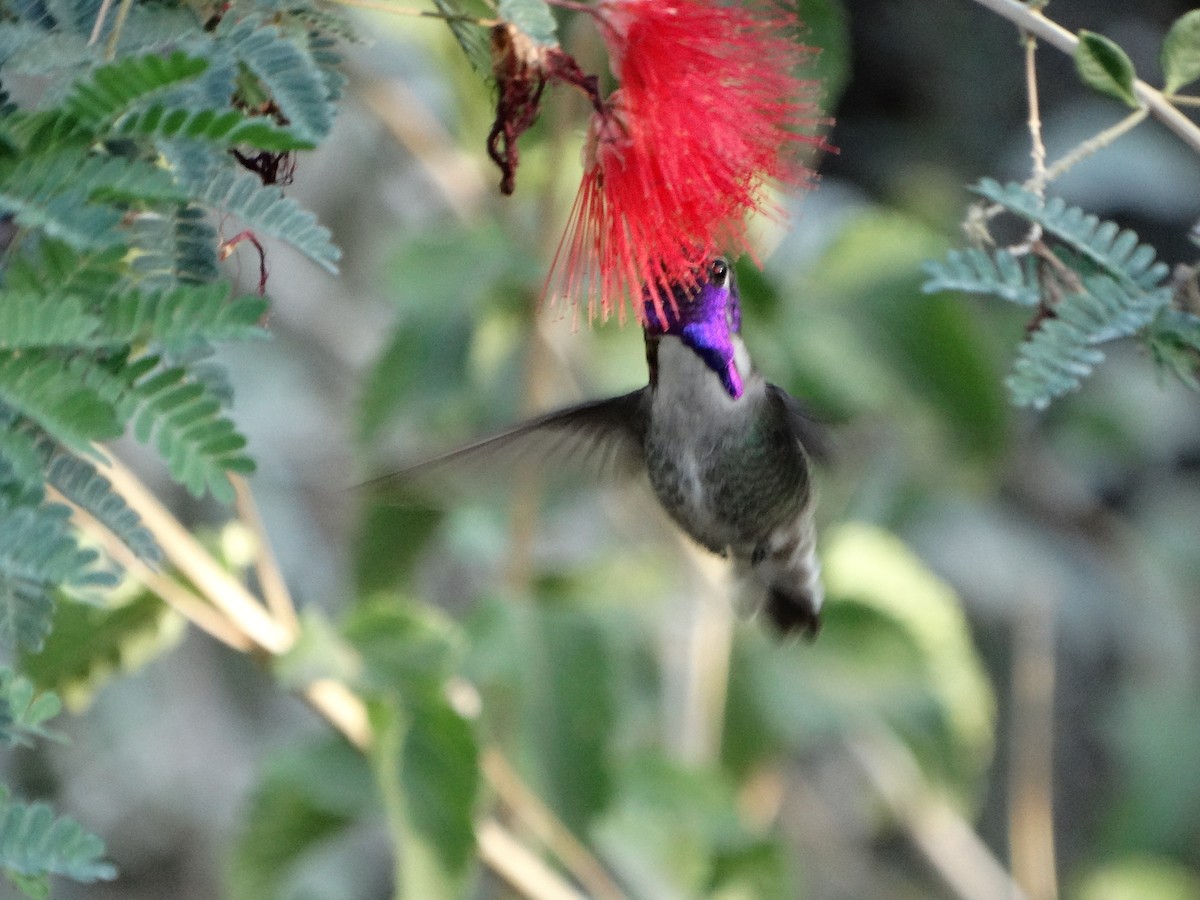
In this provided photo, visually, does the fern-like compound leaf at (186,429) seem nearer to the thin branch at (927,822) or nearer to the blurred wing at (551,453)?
the blurred wing at (551,453)

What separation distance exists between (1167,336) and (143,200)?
0.48m

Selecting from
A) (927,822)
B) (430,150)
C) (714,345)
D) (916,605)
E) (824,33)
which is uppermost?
(824,33)

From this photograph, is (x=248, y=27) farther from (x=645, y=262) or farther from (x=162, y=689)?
(x=162, y=689)

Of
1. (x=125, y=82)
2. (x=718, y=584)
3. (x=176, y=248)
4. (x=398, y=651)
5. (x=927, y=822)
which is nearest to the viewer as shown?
(x=125, y=82)

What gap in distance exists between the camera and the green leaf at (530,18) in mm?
631

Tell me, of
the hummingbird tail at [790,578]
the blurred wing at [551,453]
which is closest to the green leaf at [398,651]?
the blurred wing at [551,453]

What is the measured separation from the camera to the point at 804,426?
106 centimetres

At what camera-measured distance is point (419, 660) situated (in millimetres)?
1164

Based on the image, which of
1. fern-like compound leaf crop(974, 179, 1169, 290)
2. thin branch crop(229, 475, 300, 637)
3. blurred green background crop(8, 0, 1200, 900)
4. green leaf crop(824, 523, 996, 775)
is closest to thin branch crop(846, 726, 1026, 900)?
blurred green background crop(8, 0, 1200, 900)

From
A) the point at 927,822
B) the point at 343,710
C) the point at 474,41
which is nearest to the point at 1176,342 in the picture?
the point at 474,41

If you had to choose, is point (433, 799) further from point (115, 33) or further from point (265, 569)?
point (115, 33)

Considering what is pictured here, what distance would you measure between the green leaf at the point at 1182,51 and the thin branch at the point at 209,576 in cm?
67

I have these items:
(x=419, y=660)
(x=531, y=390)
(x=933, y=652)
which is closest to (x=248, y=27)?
(x=419, y=660)

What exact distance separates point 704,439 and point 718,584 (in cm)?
63
